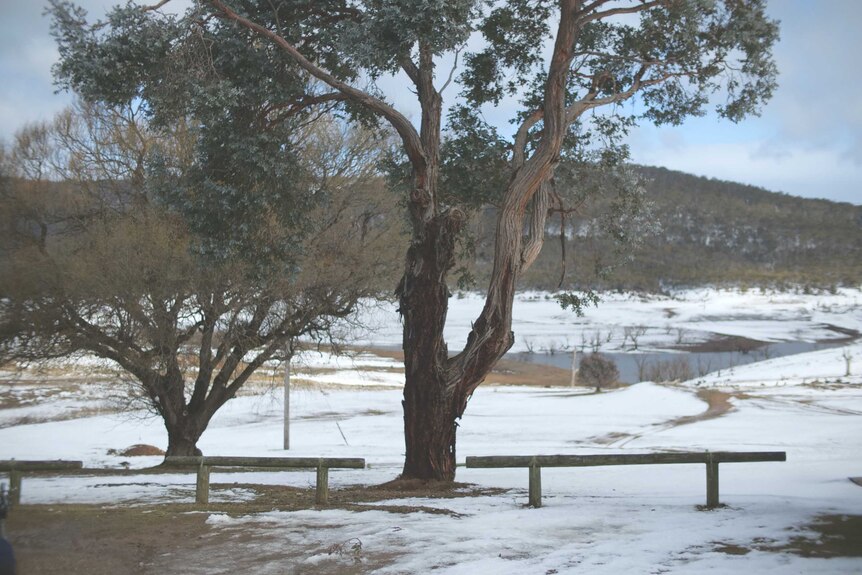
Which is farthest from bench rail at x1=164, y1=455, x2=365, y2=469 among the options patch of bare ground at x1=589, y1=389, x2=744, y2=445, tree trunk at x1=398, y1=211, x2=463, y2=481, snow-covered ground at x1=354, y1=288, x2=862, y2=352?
snow-covered ground at x1=354, y1=288, x2=862, y2=352

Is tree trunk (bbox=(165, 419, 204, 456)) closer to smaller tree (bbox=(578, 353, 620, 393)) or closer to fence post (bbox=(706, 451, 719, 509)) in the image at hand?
fence post (bbox=(706, 451, 719, 509))

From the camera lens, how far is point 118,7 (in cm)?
1113

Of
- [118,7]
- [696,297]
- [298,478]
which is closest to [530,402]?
[298,478]

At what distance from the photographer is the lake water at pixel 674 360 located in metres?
68.6

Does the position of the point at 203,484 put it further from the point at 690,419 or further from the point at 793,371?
the point at 793,371

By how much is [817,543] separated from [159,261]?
12.4m

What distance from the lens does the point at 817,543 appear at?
294 inches

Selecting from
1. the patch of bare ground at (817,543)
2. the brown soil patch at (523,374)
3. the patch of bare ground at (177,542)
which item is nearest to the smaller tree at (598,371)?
the brown soil patch at (523,374)

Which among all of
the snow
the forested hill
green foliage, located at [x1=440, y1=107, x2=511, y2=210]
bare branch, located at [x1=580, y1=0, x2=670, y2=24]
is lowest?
the snow

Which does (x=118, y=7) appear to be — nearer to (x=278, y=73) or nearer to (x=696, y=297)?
(x=278, y=73)

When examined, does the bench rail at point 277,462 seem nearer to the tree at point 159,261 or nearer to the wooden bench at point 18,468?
the wooden bench at point 18,468

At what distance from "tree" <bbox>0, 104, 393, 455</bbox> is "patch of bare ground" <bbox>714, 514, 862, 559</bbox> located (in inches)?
339

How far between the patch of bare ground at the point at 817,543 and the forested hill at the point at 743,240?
3907 inches

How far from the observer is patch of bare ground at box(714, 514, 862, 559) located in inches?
281
